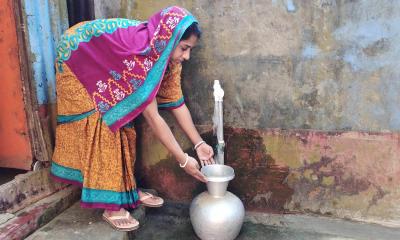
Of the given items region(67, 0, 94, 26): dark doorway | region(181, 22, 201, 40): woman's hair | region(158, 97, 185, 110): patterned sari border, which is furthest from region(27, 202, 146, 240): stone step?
region(67, 0, 94, 26): dark doorway

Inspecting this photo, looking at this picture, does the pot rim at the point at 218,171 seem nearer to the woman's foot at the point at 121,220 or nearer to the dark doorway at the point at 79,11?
the woman's foot at the point at 121,220

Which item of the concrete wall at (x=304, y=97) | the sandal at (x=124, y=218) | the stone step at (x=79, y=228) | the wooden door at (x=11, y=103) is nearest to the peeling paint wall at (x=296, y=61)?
the concrete wall at (x=304, y=97)

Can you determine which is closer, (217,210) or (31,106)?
(217,210)

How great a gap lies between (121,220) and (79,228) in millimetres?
264

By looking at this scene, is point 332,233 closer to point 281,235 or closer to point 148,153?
point 281,235

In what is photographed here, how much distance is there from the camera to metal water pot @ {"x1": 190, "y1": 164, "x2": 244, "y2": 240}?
7.48 ft

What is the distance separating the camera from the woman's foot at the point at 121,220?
92.4 inches

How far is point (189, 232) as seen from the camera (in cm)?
261

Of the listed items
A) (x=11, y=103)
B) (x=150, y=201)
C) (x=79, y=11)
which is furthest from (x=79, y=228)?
(x=79, y=11)

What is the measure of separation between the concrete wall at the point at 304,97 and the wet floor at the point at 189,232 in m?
0.23

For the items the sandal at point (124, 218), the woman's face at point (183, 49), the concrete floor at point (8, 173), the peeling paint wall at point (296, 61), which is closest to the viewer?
the woman's face at point (183, 49)

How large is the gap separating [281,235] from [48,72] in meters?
1.99

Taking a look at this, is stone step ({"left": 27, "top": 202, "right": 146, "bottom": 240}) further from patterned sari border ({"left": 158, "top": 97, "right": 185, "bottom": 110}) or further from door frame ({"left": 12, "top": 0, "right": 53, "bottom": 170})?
patterned sari border ({"left": 158, "top": 97, "right": 185, "bottom": 110})

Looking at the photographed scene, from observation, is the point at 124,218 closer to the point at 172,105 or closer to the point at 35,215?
the point at 35,215
